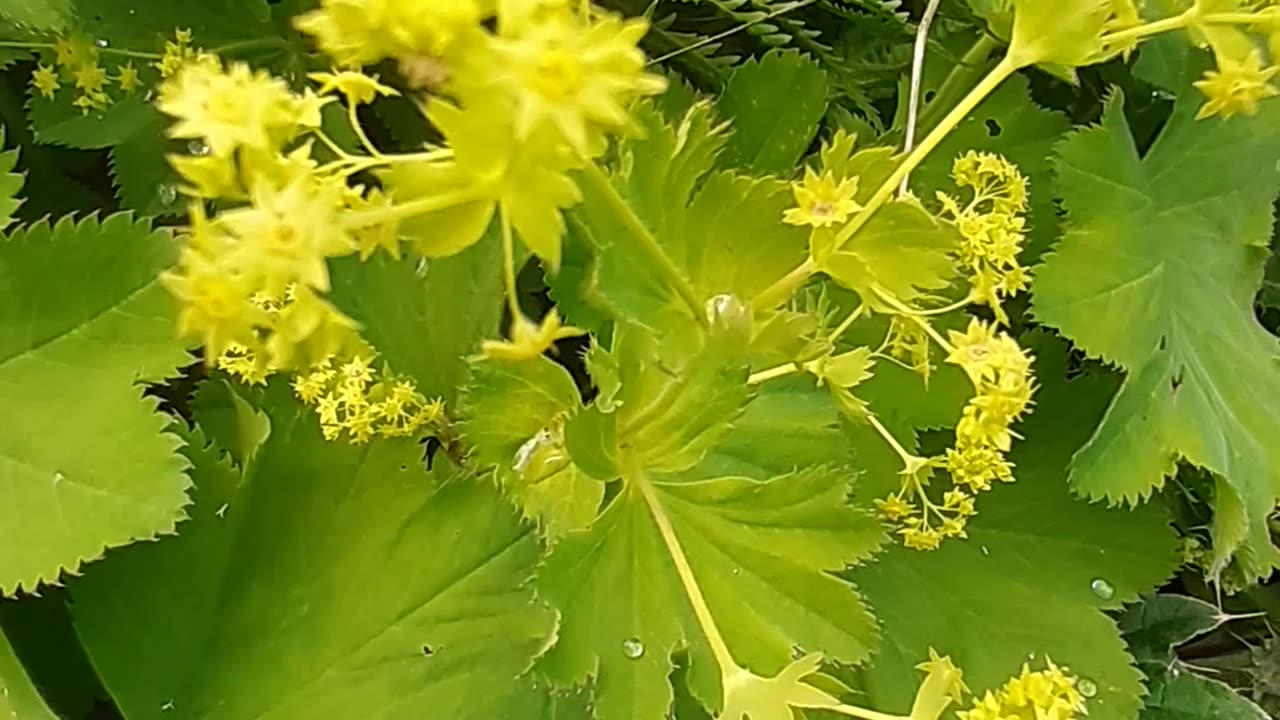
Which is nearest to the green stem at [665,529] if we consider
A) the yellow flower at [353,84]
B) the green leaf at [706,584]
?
the green leaf at [706,584]

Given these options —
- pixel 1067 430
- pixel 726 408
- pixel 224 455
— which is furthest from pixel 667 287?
pixel 1067 430

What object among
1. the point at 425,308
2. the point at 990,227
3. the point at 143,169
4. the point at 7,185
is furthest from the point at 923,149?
the point at 143,169

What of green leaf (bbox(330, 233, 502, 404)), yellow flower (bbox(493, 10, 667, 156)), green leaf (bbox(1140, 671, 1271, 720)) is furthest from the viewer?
green leaf (bbox(1140, 671, 1271, 720))

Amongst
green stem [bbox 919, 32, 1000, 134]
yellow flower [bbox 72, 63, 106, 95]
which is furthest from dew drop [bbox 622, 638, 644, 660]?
yellow flower [bbox 72, 63, 106, 95]

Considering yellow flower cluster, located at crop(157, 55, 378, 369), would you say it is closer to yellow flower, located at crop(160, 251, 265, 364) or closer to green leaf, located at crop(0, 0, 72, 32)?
yellow flower, located at crop(160, 251, 265, 364)

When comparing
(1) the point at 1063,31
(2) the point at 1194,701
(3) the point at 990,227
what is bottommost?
(2) the point at 1194,701

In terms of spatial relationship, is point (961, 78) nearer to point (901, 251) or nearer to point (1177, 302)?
point (1177, 302)
